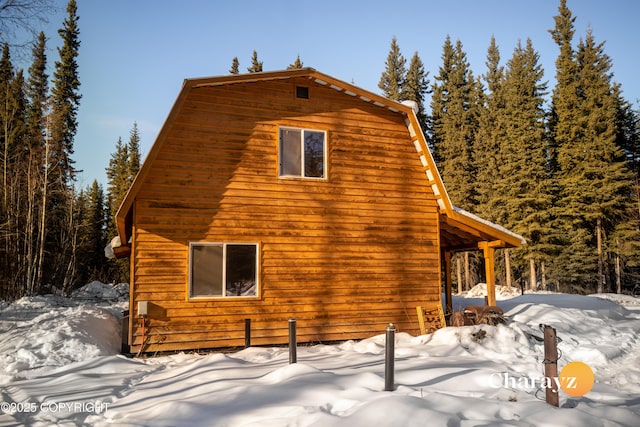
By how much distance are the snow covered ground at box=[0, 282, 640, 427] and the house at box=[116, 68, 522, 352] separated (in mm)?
958

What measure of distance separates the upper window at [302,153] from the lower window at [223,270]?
6.68ft

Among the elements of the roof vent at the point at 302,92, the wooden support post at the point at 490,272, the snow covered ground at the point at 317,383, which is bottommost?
the snow covered ground at the point at 317,383

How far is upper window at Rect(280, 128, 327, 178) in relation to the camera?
407 inches

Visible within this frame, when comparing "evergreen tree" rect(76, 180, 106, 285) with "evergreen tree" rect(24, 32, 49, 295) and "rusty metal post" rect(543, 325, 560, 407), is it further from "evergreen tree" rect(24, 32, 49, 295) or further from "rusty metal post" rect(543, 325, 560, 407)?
"rusty metal post" rect(543, 325, 560, 407)

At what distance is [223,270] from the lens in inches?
374

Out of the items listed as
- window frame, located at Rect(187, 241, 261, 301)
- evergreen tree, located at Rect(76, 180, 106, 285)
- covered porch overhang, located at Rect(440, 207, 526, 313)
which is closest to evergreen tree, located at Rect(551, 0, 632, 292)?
covered porch overhang, located at Rect(440, 207, 526, 313)

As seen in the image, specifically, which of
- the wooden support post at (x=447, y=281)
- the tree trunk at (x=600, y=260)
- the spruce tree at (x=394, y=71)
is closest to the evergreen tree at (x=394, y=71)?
the spruce tree at (x=394, y=71)

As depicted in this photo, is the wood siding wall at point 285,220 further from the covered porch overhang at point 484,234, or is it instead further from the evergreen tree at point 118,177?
the evergreen tree at point 118,177

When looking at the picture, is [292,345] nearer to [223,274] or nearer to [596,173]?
[223,274]

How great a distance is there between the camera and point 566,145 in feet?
104

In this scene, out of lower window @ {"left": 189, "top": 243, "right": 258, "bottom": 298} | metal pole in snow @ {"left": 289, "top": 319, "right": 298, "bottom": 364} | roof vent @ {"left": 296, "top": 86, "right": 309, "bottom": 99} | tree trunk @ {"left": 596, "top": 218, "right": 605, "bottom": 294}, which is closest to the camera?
metal pole in snow @ {"left": 289, "top": 319, "right": 298, "bottom": 364}

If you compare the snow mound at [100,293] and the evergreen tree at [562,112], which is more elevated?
the evergreen tree at [562,112]

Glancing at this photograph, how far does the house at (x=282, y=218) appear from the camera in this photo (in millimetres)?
9172

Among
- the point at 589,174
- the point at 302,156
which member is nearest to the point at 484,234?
the point at 302,156
